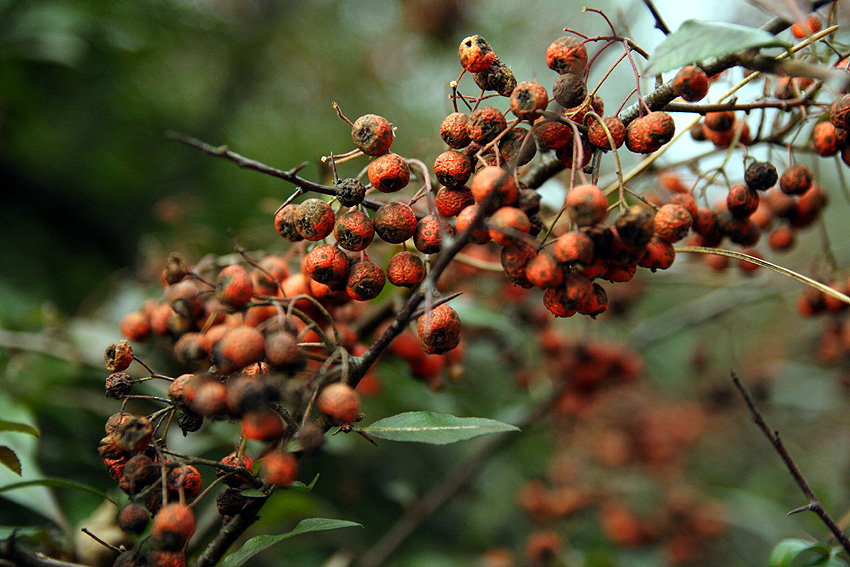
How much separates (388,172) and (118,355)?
0.41 meters

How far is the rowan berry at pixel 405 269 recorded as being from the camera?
673 millimetres

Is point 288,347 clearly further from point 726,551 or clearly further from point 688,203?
point 726,551

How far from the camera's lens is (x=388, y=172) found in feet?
2.18

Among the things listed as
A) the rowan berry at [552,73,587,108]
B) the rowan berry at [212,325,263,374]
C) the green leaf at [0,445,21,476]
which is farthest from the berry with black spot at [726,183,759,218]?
the green leaf at [0,445,21,476]

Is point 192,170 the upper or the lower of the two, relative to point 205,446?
upper

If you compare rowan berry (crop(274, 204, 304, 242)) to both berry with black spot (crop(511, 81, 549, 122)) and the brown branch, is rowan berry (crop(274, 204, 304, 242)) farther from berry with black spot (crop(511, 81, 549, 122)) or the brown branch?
the brown branch

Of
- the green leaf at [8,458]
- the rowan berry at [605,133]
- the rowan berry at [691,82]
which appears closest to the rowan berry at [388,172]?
the rowan berry at [605,133]

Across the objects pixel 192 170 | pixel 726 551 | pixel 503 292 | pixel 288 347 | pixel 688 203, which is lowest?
pixel 726 551

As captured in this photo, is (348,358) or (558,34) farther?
(558,34)

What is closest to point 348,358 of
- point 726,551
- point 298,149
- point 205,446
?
point 205,446

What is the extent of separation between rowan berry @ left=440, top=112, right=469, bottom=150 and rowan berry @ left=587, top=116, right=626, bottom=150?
14 centimetres

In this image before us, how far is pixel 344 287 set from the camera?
0.73 m

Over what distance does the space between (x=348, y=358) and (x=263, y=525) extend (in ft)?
2.82

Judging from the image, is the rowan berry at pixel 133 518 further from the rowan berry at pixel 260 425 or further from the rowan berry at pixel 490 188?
the rowan berry at pixel 490 188
